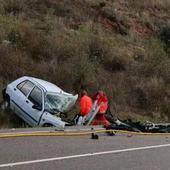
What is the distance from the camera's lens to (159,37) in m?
37.2

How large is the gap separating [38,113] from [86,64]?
8.41 m

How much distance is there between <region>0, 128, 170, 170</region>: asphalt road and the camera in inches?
395

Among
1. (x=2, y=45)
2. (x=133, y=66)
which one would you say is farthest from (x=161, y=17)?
(x=2, y=45)

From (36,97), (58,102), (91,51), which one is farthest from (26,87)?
(91,51)

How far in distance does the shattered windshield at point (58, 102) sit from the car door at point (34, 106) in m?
0.24

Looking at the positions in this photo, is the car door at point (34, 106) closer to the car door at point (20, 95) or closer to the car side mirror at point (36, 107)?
the car side mirror at point (36, 107)

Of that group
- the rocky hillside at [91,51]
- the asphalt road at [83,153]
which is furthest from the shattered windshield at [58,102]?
the asphalt road at [83,153]

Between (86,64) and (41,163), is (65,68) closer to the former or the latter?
(86,64)

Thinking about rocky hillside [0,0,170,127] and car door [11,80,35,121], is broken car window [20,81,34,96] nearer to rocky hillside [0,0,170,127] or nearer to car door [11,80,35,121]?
car door [11,80,35,121]

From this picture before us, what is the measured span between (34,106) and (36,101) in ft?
1.03

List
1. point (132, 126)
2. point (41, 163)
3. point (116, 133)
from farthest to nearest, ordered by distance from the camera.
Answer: point (132, 126) < point (116, 133) < point (41, 163)

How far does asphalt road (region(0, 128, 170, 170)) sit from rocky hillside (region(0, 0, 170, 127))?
6989mm

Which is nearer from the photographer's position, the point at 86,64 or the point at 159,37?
the point at 86,64

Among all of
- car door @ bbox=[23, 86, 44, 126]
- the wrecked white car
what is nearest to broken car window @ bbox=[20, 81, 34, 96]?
the wrecked white car
